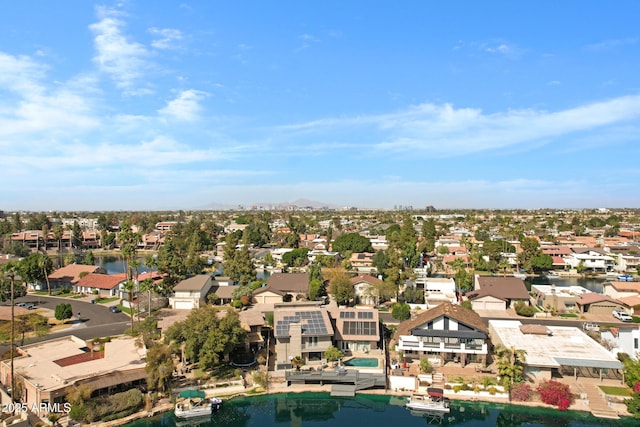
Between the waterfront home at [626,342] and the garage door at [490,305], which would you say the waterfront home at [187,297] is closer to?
the garage door at [490,305]

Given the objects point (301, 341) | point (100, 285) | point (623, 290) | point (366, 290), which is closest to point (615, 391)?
point (301, 341)

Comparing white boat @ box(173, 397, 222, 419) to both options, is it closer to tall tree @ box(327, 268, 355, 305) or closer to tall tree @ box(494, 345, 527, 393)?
tall tree @ box(494, 345, 527, 393)

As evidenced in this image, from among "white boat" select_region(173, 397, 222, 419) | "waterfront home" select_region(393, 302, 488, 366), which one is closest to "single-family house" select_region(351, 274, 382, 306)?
"waterfront home" select_region(393, 302, 488, 366)

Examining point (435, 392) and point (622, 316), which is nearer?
point (435, 392)

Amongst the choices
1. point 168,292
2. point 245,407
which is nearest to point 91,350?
point 245,407

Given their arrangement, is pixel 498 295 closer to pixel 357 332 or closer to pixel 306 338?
pixel 357 332

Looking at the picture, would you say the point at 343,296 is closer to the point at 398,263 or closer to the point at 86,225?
the point at 398,263
